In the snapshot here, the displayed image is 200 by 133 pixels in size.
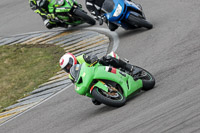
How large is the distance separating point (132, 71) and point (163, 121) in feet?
8.12

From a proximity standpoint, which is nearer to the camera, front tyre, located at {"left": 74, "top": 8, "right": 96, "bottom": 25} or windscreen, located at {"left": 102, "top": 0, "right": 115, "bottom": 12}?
windscreen, located at {"left": 102, "top": 0, "right": 115, "bottom": 12}

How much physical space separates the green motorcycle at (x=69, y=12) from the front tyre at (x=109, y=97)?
22.7 ft

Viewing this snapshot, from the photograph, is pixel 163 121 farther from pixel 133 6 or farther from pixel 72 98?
pixel 133 6

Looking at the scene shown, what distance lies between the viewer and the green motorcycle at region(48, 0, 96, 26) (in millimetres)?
15000

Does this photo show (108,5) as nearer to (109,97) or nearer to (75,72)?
(75,72)

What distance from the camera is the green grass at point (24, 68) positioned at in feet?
40.4

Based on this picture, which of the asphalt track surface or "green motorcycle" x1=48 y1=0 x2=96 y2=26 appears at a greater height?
the asphalt track surface

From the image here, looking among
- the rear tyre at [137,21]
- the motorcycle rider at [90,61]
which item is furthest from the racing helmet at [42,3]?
the motorcycle rider at [90,61]

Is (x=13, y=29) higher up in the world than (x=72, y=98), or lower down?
lower down

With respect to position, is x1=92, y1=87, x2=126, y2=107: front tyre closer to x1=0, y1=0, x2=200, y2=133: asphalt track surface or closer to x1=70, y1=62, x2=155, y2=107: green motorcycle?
x1=70, y1=62, x2=155, y2=107: green motorcycle

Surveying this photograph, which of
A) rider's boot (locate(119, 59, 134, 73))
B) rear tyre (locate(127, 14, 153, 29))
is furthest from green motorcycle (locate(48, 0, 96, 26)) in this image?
rider's boot (locate(119, 59, 134, 73))

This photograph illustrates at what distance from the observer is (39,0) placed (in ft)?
50.9

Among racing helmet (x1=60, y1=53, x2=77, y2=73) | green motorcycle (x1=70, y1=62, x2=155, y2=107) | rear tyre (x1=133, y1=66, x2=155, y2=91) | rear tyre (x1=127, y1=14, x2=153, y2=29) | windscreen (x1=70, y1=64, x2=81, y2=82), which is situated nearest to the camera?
green motorcycle (x1=70, y1=62, x2=155, y2=107)

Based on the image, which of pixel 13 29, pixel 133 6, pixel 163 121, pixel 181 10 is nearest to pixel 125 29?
pixel 133 6
